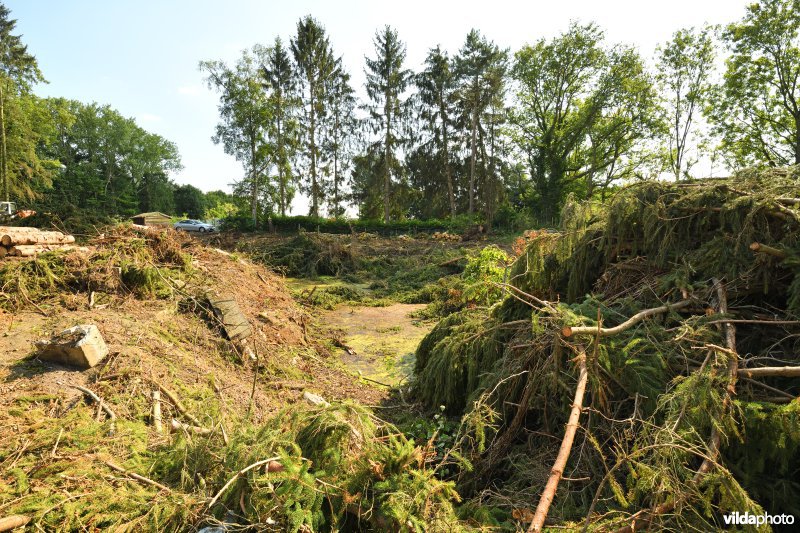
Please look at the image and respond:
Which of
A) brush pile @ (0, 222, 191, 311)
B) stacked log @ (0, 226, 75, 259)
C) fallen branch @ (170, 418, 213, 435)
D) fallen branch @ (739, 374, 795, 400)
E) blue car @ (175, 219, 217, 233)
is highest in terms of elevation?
blue car @ (175, 219, 217, 233)

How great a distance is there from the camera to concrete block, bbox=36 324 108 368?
3688mm

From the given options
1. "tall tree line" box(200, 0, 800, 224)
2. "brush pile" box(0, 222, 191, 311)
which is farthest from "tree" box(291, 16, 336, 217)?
"brush pile" box(0, 222, 191, 311)

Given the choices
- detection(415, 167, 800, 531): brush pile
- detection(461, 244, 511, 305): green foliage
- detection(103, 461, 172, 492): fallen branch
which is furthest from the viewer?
detection(461, 244, 511, 305): green foliage

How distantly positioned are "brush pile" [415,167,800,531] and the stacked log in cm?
570

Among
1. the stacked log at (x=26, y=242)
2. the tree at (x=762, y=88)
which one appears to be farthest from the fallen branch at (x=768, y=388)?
the tree at (x=762, y=88)

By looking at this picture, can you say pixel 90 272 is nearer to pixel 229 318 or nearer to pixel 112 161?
pixel 229 318

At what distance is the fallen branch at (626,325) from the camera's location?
240 centimetres

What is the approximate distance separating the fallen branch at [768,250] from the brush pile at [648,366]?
0.6 inches

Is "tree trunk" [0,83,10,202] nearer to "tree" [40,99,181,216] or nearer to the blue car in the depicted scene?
the blue car

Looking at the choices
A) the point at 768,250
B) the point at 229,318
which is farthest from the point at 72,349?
the point at 768,250

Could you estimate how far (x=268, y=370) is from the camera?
5398 mm

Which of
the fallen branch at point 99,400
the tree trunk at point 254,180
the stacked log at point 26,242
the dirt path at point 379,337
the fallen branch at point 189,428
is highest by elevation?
the tree trunk at point 254,180

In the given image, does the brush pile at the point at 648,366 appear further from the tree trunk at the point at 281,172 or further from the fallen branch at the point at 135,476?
the tree trunk at the point at 281,172

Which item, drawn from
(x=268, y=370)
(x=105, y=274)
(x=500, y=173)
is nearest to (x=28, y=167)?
(x=105, y=274)
